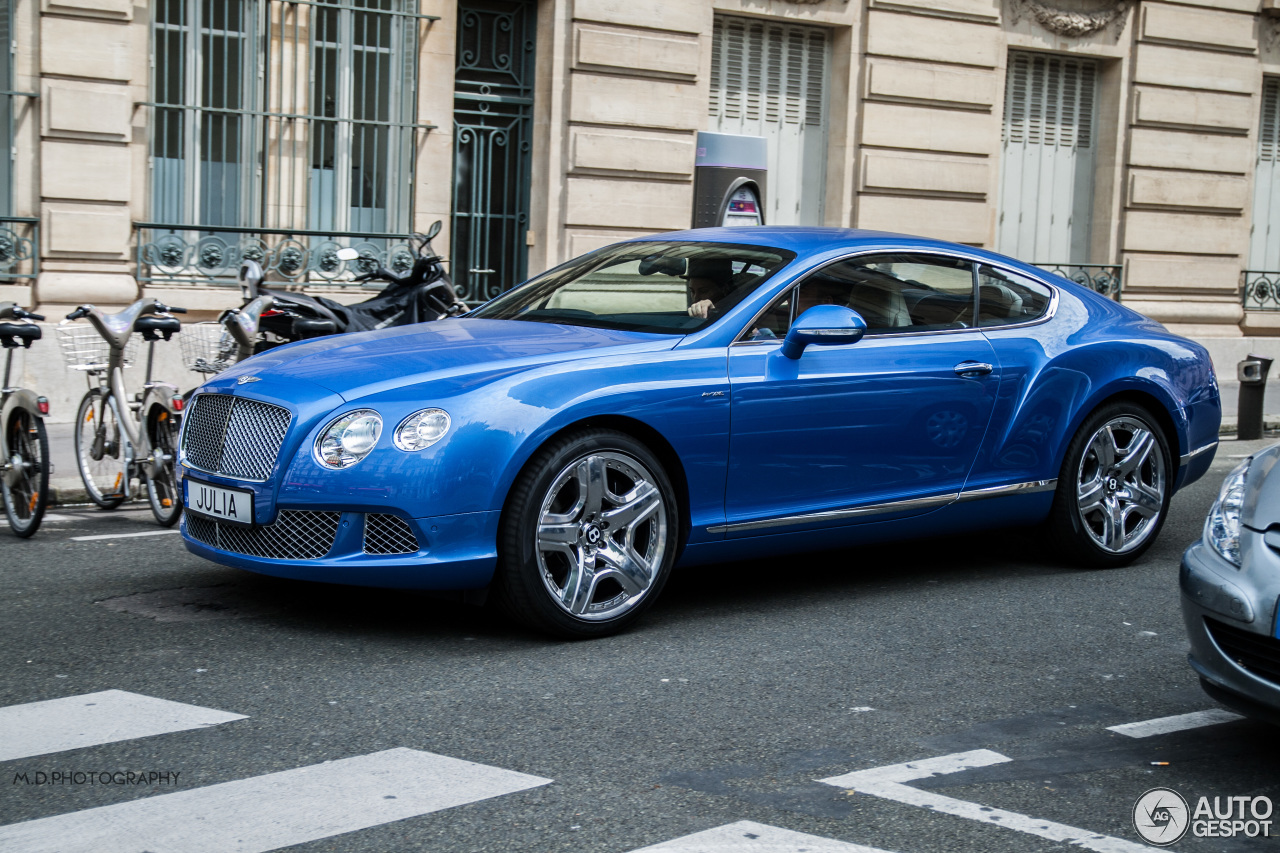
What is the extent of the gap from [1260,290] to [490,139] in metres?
10.4

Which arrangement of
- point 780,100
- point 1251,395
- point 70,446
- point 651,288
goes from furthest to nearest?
1. point 780,100
2. point 1251,395
3. point 70,446
4. point 651,288

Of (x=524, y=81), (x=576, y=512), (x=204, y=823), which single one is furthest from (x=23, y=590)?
(x=524, y=81)

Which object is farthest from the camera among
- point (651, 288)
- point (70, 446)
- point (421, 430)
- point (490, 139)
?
point (490, 139)

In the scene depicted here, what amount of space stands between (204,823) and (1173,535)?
19.5 ft

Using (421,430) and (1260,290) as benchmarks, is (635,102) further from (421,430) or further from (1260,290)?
(421,430)

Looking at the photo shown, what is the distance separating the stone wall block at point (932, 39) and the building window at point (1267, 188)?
4823 millimetres

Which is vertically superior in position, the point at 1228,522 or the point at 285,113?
the point at 285,113

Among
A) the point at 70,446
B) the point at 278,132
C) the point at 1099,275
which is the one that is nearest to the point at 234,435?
the point at 70,446

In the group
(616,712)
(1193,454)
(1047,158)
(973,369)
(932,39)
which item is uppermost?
(932,39)

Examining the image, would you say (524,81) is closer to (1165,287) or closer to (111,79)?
(111,79)

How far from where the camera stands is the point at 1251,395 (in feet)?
Result: 43.7

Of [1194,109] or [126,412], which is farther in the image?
[1194,109]

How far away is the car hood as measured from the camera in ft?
17.5

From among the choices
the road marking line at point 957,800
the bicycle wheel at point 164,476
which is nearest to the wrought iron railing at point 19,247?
the bicycle wheel at point 164,476
